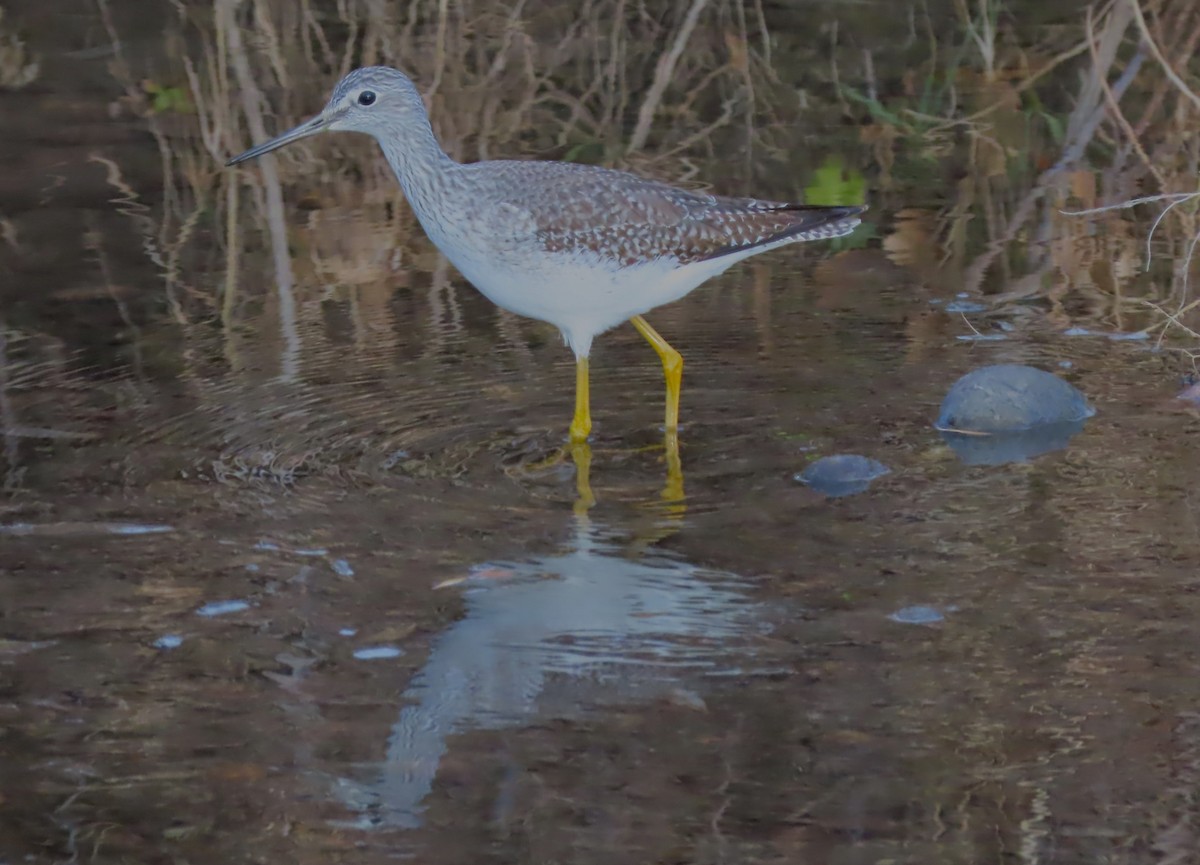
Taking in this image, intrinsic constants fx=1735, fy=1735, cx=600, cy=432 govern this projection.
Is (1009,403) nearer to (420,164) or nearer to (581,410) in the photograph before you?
(581,410)

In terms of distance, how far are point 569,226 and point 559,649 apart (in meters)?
1.96

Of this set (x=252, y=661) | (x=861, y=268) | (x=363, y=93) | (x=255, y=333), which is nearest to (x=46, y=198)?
(x=255, y=333)

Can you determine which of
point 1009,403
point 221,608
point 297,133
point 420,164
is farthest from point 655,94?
point 221,608

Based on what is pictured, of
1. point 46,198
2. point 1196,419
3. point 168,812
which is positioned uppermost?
point 46,198

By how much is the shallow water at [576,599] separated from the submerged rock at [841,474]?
0.24 feet

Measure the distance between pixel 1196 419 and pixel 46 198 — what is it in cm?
585

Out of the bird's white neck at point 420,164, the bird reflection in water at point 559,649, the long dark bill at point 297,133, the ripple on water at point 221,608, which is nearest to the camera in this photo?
the bird reflection in water at point 559,649

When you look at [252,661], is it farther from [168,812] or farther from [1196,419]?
[1196,419]

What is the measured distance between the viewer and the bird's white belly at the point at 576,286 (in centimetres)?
602

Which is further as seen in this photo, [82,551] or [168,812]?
[82,551]

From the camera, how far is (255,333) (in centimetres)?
719

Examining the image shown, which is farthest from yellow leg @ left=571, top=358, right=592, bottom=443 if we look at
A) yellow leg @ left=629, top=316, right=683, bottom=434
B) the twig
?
the twig

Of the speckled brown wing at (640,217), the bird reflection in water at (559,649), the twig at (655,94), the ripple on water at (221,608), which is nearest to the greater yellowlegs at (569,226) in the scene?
the speckled brown wing at (640,217)

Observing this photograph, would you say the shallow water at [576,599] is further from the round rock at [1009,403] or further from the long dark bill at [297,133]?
the long dark bill at [297,133]
